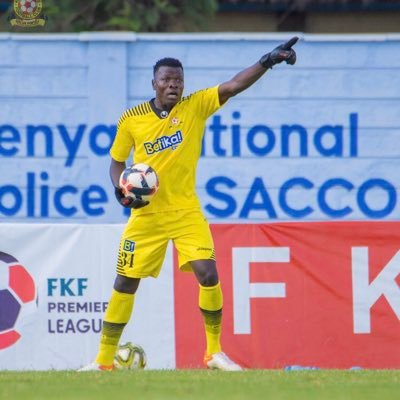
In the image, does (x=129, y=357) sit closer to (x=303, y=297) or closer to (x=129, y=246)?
(x=129, y=246)

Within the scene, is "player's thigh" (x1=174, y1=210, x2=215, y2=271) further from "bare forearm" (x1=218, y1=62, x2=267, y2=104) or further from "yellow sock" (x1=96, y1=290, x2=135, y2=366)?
"bare forearm" (x1=218, y1=62, x2=267, y2=104)

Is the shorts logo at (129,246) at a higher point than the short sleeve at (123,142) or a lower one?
lower

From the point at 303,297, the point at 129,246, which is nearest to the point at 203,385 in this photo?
the point at 129,246

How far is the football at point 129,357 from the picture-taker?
10867 millimetres

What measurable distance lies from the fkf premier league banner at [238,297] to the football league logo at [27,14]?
3.50 m

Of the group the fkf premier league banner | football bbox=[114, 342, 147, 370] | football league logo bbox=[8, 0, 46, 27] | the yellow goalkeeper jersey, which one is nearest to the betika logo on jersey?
the yellow goalkeeper jersey

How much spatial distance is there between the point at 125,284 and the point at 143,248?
0.32m

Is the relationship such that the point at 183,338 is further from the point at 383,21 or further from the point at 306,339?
the point at 383,21

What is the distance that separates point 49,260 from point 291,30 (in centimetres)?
714

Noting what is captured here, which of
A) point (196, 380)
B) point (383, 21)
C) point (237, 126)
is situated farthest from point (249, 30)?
point (196, 380)

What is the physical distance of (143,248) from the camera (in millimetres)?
10469

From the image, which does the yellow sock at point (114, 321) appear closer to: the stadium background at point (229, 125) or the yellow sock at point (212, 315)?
the yellow sock at point (212, 315)

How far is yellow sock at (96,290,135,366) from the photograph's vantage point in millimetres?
10562

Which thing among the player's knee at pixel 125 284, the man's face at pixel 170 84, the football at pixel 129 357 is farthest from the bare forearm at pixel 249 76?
the football at pixel 129 357
